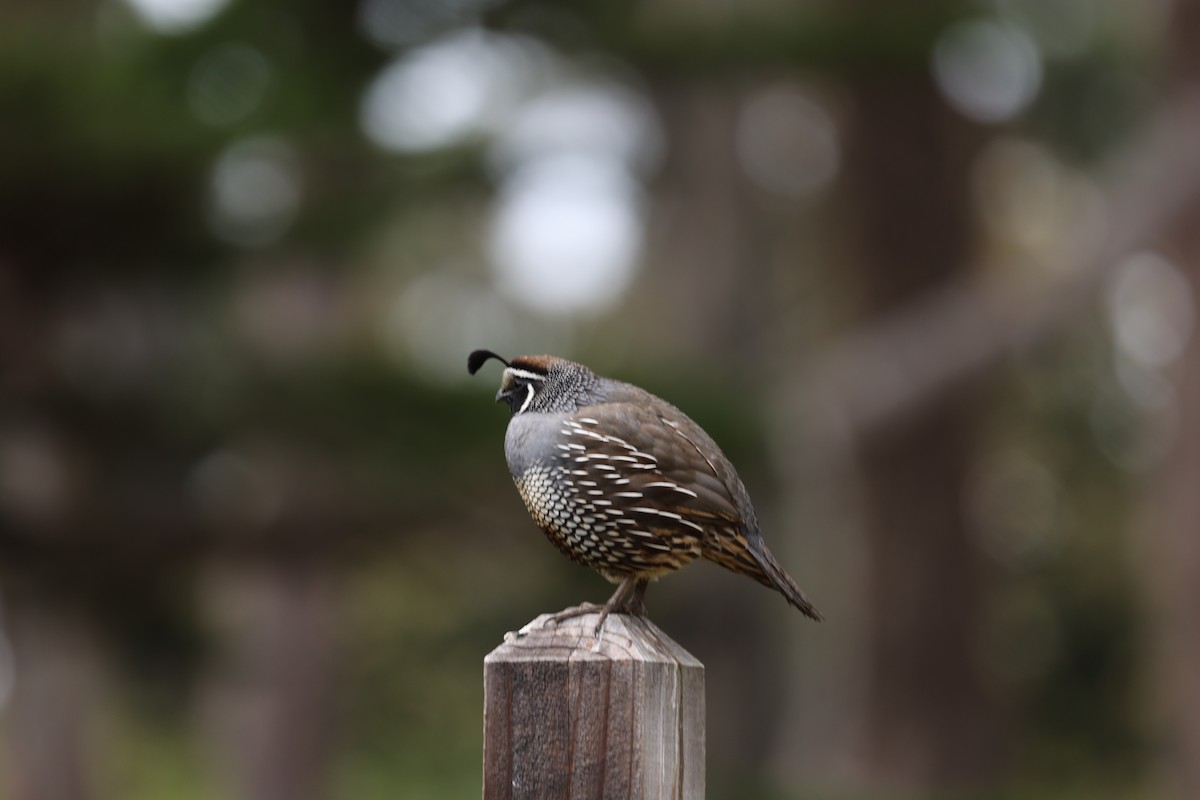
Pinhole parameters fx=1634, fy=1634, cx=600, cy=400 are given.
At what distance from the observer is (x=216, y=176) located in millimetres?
11734

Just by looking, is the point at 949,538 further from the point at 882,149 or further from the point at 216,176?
the point at 216,176

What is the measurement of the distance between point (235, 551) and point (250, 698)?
7024mm

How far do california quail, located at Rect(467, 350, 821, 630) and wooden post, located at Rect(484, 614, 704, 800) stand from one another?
0.70m

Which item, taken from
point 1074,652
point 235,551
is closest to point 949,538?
point 1074,652

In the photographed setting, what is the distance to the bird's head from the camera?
3.75m

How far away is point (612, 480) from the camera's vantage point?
12.2ft

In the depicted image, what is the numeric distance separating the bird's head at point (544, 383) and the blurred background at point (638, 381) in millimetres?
6318

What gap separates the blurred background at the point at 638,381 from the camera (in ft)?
36.8

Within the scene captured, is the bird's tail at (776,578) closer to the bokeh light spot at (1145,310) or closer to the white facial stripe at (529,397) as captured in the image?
the white facial stripe at (529,397)

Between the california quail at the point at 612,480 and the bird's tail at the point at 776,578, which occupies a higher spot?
the california quail at the point at 612,480

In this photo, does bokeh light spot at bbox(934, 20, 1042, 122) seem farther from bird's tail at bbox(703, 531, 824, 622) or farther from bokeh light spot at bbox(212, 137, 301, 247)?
bird's tail at bbox(703, 531, 824, 622)

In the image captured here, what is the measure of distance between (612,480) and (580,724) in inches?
34.1

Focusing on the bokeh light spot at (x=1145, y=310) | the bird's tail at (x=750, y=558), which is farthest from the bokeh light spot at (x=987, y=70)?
the bird's tail at (x=750, y=558)

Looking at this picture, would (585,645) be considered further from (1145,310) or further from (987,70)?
(1145,310)
